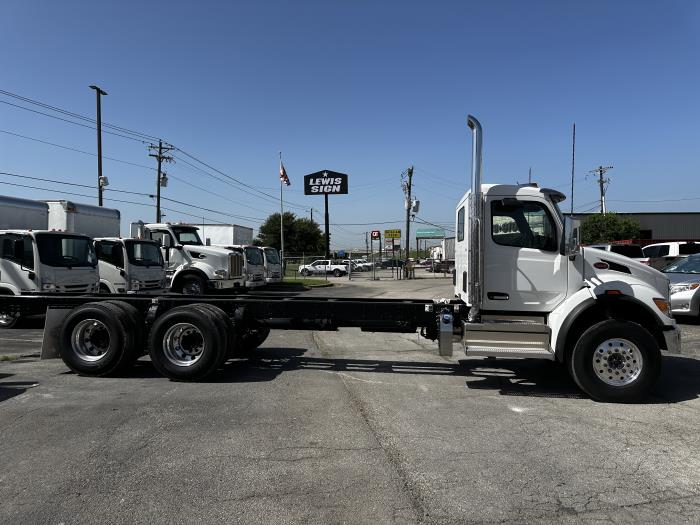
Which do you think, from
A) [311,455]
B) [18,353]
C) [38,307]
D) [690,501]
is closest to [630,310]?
[690,501]

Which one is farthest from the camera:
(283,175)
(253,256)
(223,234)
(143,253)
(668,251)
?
(283,175)

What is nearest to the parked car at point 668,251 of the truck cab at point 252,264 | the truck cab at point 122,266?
the truck cab at point 252,264

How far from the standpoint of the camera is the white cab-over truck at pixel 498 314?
596 centimetres

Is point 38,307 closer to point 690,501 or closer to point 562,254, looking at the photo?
point 562,254

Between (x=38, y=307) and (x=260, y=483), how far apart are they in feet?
19.7

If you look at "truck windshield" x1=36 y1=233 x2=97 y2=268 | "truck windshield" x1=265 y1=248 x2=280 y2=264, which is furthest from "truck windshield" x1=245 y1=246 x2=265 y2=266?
"truck windshield" x1=36 y1=233 x2=97 y2=268

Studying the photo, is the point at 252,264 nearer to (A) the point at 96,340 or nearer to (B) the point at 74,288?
(B) the point at 74,288

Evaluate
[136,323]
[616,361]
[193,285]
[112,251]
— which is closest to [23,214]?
[112,251]

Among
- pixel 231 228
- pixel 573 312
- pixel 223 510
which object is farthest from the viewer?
pixel 231 228

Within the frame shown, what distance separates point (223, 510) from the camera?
133 inches

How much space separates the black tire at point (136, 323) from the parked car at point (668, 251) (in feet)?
59.5

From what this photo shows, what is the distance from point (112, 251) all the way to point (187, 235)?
3.70m

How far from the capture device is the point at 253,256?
23359mm

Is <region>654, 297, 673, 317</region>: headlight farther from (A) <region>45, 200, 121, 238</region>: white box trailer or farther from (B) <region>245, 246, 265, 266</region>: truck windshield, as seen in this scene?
(B) <region>245, 246, 265, 266</region>: truck windshield
